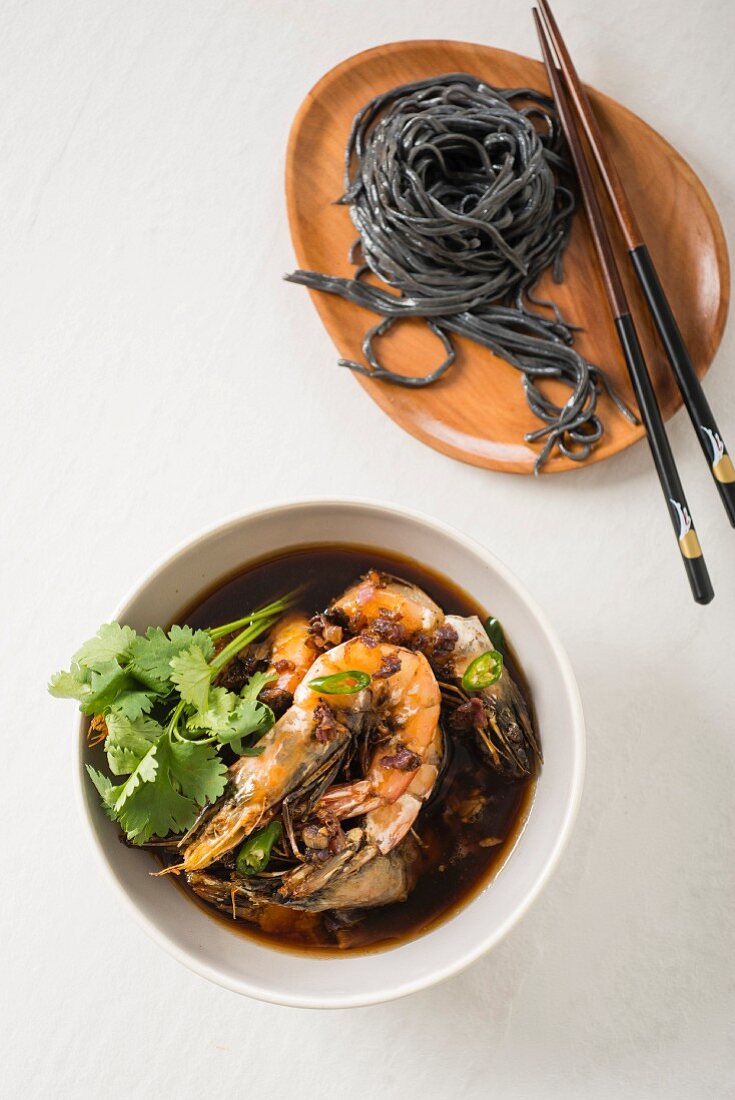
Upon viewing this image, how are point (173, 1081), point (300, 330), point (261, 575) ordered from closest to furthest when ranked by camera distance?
point (261, 575) < point (173, 1081) < point (300, 330)

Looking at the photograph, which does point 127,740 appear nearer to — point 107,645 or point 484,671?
point 107,645

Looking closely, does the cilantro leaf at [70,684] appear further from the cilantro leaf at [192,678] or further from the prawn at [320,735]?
the prawn at [320,735]

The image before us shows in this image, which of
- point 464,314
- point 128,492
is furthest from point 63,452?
point 464,314

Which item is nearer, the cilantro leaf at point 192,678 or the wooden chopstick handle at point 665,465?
the cilantro leaf at point 192,678

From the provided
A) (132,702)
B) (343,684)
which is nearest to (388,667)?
(343,684)

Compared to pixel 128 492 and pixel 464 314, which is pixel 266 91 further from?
pixel 128 492

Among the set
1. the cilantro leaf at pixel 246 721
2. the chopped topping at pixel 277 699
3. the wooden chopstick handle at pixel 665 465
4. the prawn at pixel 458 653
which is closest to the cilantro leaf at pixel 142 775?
the cilantro leaf at pixel 246 721
